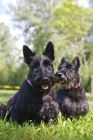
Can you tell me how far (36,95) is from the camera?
5.34 metres

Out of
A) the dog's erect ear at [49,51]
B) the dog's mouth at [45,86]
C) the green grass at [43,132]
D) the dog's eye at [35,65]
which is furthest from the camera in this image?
the dog's erect ear at [49,51]

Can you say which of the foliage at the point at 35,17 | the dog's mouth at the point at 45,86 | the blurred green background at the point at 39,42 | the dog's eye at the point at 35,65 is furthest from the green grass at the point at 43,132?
the foliage at the point at 35,17

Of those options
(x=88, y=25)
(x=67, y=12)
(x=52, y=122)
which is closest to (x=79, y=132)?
(x=52, y=122)

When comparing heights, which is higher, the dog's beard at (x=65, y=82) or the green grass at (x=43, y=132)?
the dog's beard at (x=65, y=82)

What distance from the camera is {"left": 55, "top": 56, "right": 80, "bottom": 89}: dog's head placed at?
264 inches

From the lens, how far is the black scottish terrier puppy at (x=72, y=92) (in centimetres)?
674

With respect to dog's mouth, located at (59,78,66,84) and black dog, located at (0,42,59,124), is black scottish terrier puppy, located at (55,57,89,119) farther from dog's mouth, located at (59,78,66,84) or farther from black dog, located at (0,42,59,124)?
black dog, located at (0,42,59,124)

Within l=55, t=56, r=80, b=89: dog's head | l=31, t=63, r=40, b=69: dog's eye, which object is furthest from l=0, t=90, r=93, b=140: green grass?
l=55, t=56, r=80, b=89: dog's head

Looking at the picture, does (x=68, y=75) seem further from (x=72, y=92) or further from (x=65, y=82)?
(x=72, y=92)

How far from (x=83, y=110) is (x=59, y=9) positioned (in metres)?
20.8

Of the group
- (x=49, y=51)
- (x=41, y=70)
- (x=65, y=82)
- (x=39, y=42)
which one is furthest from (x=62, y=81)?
(x=39, y=42)

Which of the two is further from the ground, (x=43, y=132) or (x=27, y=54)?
(x=27, y=54)

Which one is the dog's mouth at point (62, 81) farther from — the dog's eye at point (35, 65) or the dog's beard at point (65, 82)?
the dog's eye at point (35, 65)

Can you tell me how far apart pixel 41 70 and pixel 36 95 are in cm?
57
